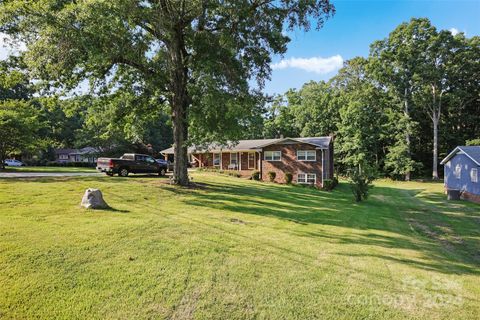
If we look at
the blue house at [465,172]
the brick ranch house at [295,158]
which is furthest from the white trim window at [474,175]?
the brick ranch house at [295,158]

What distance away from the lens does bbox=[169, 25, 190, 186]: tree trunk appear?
15906 mm

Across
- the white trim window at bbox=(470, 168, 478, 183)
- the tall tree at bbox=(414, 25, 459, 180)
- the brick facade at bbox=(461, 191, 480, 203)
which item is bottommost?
the brick facade at bbox=(461, 191, 480, 203)

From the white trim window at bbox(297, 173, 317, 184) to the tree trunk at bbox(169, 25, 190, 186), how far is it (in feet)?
46.3

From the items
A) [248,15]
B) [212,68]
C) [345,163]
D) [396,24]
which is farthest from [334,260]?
[396,24]

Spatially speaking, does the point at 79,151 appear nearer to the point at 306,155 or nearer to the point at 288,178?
the point at 288,178

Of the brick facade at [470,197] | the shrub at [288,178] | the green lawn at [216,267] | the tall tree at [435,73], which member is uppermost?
the tall tree at [435,73]

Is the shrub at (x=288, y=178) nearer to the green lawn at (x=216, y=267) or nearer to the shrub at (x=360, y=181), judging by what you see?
the shrub at (x=360, y=181)

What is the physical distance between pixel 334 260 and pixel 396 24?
45146 millimetres

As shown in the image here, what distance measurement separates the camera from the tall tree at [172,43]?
11961 mm

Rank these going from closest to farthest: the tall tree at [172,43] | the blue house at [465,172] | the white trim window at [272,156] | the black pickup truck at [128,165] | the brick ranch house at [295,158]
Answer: the tall tree at [172,43]
the blue house at [465,172]
the black pickup truck at [128,165]
the brick ranch house at [295,158]
the white trim window at [272,156]

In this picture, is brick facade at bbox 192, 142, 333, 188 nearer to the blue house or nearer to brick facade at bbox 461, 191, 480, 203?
the blue house

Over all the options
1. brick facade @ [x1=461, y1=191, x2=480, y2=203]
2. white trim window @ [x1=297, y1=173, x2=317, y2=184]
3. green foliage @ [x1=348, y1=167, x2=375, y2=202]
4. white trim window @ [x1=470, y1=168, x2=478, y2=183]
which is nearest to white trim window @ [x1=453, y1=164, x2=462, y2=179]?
brick facade @ [x1=461, y1=191, x2=480, y2=203]

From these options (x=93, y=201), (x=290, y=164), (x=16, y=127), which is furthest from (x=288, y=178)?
Result: (x=16, y=127)

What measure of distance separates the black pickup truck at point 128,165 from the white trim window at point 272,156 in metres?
10.5
